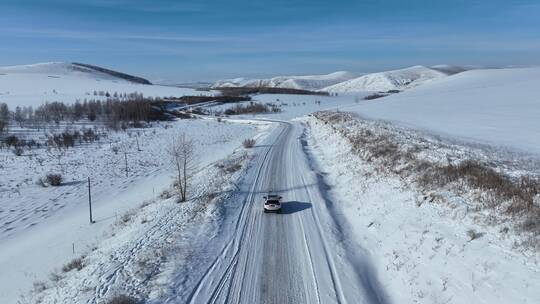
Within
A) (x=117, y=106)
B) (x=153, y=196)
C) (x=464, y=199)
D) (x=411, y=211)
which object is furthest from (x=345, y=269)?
(x=117, y=106)

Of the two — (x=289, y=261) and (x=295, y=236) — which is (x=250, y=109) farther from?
(x=289, y=261)

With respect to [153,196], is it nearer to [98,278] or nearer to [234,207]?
[234,207]

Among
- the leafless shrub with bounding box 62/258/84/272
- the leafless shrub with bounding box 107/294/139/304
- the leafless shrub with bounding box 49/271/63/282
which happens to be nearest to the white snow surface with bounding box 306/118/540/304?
the leafless shrub with bounding box 107/294/139/304

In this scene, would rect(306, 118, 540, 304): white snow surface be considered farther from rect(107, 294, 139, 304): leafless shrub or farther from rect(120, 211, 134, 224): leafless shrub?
rect(120, 211, 134, 224): leafless shrub

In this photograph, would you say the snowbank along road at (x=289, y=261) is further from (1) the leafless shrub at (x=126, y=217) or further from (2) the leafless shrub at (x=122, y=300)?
(1) the leafless shrub at (x=126, y=217)

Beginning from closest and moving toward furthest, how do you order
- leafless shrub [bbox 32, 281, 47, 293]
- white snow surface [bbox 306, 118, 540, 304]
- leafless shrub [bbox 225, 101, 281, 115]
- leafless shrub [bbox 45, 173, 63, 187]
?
white snow surface [bbox 306, 118, 540, 304]
leafless shrub [bbox 32, 281, 47, 293]
leafless shrub [bbox 45, 173, 63, 187]
leafless shrub [bbox 225, 101, 281, 115]

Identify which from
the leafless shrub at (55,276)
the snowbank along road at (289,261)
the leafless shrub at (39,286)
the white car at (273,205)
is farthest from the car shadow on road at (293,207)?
the leafless shrub at (39,286)
